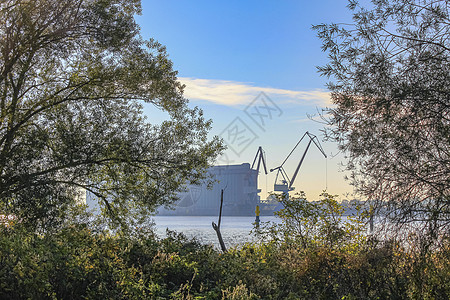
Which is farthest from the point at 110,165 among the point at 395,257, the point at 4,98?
the point at 395,257

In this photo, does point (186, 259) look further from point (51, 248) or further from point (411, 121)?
point (411, 121)

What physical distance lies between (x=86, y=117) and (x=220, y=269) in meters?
5.00

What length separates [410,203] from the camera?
24.3ft

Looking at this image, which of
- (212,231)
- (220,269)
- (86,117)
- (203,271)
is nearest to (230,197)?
(212,231)

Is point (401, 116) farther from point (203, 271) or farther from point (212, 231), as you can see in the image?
point (212, 231)

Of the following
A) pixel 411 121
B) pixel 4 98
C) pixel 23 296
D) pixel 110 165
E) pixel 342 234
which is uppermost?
pixel 4 98

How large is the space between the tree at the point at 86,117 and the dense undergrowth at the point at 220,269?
82.6 inches

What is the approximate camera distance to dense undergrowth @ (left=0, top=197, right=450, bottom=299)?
583 cm

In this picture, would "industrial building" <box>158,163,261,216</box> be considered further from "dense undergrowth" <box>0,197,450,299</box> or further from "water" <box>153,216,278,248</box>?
"dense undergrowth" <box>0,197,450,299</box>

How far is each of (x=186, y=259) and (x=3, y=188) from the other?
15.2 feet

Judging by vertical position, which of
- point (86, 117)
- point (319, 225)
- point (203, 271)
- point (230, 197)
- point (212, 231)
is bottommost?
point (212, 231)

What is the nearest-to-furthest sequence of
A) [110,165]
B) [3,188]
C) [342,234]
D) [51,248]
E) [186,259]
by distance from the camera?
[51,248]
[186,259]
[342,234]
[3,188]
[110,165]

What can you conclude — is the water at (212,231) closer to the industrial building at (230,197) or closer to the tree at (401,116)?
the tree at (401,116)

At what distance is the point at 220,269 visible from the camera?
774cm
